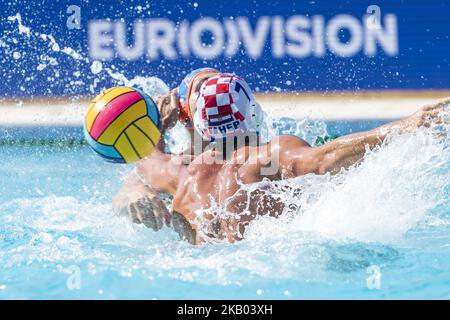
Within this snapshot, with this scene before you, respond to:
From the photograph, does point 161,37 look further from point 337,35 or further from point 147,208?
point 147,208

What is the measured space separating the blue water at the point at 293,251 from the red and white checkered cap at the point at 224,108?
380mm

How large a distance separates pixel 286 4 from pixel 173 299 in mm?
5455

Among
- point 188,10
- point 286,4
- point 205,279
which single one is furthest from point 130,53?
point 205,279

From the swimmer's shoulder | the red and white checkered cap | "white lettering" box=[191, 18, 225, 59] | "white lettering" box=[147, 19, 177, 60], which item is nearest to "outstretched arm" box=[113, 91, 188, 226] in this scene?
the red and white checkered cap

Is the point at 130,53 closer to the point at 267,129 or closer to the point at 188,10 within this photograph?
the point at 188,10

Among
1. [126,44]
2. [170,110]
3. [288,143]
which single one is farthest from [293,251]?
[126,44]

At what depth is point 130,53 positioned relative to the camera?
304 inches

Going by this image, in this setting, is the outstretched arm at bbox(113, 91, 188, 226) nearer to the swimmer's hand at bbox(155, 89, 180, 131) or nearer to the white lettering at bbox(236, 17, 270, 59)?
the swimmer's hand at bbox(155, 89, 180, 131)

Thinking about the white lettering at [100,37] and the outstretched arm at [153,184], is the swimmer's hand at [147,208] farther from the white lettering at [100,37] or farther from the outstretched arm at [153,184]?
the white lettering at [100,37]

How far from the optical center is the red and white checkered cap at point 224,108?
306 centimetres

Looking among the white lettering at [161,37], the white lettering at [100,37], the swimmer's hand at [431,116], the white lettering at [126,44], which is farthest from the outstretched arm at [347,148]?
the white lettering at [100,37]

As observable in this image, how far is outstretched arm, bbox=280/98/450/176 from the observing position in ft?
8.41

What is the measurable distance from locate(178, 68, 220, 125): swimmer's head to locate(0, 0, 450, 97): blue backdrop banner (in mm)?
3894

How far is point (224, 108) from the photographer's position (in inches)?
120
